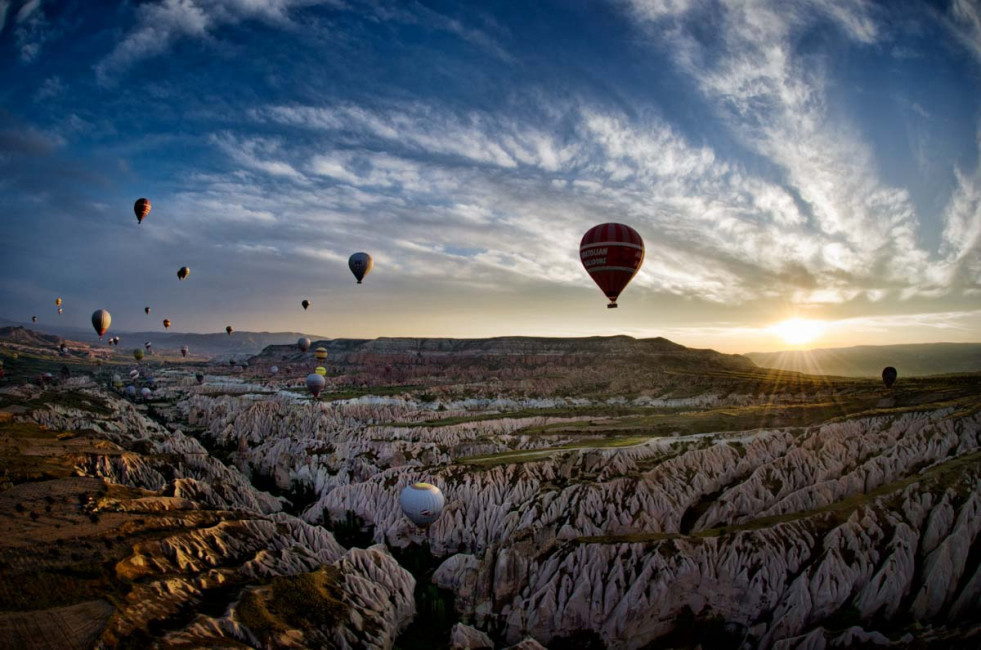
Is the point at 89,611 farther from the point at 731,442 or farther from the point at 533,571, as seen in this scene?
the point at 731,442

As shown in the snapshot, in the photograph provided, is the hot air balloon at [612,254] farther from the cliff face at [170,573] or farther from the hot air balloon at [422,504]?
the cliff face at [170,573]

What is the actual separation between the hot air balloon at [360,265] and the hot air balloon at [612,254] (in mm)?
25855

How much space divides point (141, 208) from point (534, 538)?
2013 inches

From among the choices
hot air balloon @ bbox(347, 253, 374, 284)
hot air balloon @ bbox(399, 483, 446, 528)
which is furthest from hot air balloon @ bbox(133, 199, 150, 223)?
hot air balloon @ bbox(399, 483, 446, 528)

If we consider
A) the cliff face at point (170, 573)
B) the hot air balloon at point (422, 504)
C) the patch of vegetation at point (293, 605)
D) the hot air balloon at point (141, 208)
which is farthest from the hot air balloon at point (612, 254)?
the hot air balloon at point (141, 208)

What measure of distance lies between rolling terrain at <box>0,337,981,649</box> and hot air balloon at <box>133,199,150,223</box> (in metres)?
22.5

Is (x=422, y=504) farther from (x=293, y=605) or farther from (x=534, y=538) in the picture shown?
(x=293, y=605)

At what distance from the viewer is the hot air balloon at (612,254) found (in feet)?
102

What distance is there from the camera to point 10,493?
27250 millimetres

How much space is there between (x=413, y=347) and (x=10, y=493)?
130407mm

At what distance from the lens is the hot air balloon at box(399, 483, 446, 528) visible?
3256 centimetres

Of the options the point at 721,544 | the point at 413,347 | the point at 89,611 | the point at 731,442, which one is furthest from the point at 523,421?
the point at 413,347

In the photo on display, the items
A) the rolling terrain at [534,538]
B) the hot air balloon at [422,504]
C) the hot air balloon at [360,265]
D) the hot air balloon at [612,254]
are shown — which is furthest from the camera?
the hot air balloon at [360,265]

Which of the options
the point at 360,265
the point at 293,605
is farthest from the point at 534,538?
the point at 360,265
